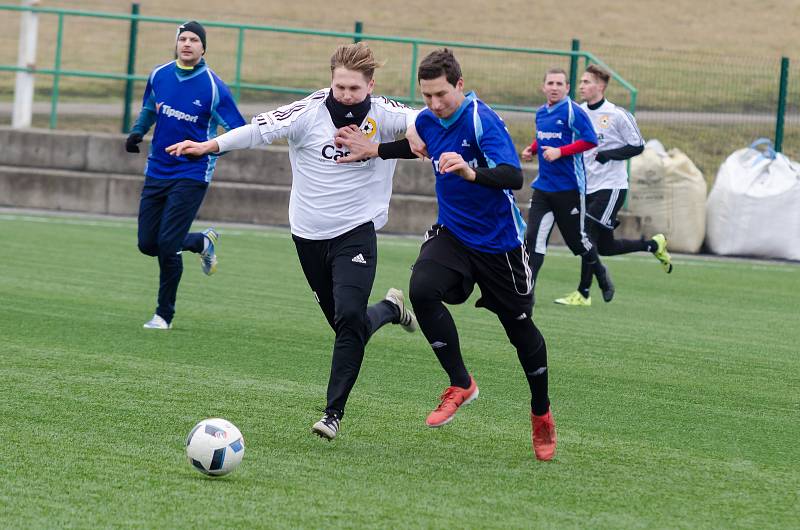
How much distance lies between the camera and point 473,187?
6184 mm

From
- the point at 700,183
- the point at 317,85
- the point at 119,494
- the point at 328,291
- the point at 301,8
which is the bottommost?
the point at 119,494

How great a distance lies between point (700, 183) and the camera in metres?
18.1

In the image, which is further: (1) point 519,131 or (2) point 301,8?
(2) point 301,8

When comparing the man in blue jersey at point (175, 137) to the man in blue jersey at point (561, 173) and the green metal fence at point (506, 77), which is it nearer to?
the man in blue jersey at point (561, 173)

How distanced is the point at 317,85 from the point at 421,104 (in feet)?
8.68

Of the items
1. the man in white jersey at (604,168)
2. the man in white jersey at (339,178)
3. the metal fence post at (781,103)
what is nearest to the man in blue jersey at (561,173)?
the man in white jersey at (604,168)

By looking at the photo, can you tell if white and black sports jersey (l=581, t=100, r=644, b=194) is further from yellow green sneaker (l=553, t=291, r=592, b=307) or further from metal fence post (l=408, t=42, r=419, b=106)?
metal fence post (l=408, t=42, r=419, b=106)

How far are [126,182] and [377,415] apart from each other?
12.6m

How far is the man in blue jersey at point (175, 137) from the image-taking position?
9305mm

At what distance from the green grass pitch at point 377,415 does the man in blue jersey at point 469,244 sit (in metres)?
0.38

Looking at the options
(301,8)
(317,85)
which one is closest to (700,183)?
(317,85)

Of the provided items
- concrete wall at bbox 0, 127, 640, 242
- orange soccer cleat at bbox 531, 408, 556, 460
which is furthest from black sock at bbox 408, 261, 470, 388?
concrete wall at bbox 0, 127, 640, 242

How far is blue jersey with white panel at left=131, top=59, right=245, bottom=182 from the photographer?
30.5 ft

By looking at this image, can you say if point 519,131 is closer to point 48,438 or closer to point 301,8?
A: point 48,438
